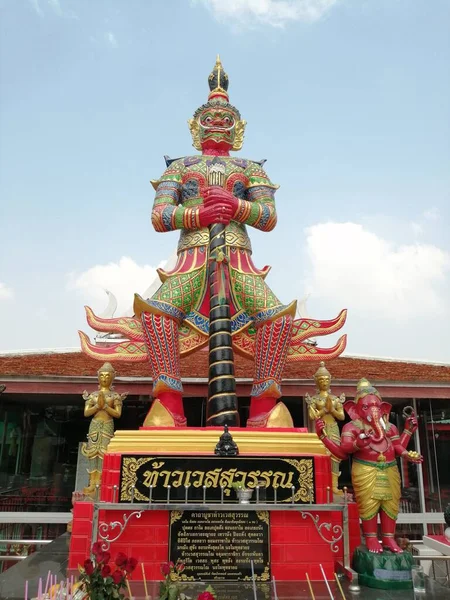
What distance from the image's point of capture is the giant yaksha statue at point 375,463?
14.3 feet

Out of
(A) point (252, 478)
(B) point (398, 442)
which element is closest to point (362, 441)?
(B) point (398, 442)

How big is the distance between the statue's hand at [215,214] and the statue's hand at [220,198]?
0.04 meters

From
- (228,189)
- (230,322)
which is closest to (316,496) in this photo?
(230,322)

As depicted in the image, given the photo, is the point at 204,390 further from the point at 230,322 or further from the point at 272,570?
the point at 272,570

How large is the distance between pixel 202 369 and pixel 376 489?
456 centimetres

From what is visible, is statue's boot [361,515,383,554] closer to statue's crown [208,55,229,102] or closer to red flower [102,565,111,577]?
red flower [102,565,111,577]

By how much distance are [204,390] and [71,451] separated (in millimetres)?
3368

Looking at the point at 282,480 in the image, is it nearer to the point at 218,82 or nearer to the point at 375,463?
the point at 375,463

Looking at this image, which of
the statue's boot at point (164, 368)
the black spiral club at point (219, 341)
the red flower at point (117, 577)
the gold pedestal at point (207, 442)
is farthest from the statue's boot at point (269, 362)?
the red flower at point (117, 577)

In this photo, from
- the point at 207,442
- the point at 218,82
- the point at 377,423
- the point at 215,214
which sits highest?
the point at 218,82

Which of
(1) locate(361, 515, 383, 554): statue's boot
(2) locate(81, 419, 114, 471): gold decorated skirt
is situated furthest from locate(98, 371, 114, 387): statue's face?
(1) locate(361, 515, 383, 554): statue's boot

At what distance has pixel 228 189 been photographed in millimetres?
6336

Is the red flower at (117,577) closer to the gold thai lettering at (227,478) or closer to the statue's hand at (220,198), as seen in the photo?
the gold thai lettering at (227,478)

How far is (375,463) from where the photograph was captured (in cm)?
442
